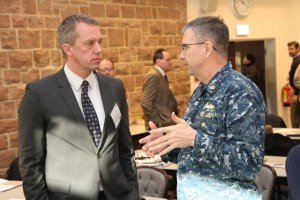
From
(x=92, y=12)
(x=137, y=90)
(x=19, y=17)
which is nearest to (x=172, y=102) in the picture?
(x=137, y=90)

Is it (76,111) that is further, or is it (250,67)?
(250,67)

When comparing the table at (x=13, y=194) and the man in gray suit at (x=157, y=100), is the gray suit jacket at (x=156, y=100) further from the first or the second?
the table at (x=13, y=194)

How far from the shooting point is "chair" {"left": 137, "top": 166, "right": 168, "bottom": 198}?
3756mm

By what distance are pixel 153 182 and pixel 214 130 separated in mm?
1892

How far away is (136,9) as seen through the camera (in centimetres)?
789

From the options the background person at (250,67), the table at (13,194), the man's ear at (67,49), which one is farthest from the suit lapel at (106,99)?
the background person at (250,67)

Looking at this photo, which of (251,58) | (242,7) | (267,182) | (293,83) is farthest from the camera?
(251,58)

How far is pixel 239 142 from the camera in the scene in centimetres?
193

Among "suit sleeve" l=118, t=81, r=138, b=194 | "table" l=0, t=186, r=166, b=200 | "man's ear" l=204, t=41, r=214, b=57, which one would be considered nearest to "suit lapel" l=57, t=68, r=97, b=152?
"suit sleeve" l=118, t=81, r=138, b=194

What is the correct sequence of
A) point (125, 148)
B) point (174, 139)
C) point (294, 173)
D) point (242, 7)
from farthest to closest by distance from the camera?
point (242, 7), point (294, 173), point (125, 148), point (174, 139)

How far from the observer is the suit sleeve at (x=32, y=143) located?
2.59 m

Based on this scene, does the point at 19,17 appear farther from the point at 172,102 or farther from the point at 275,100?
the point at 275,100

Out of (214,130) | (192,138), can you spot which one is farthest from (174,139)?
(214,130)

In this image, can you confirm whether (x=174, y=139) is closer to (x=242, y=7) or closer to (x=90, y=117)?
(x=90, y=117)
